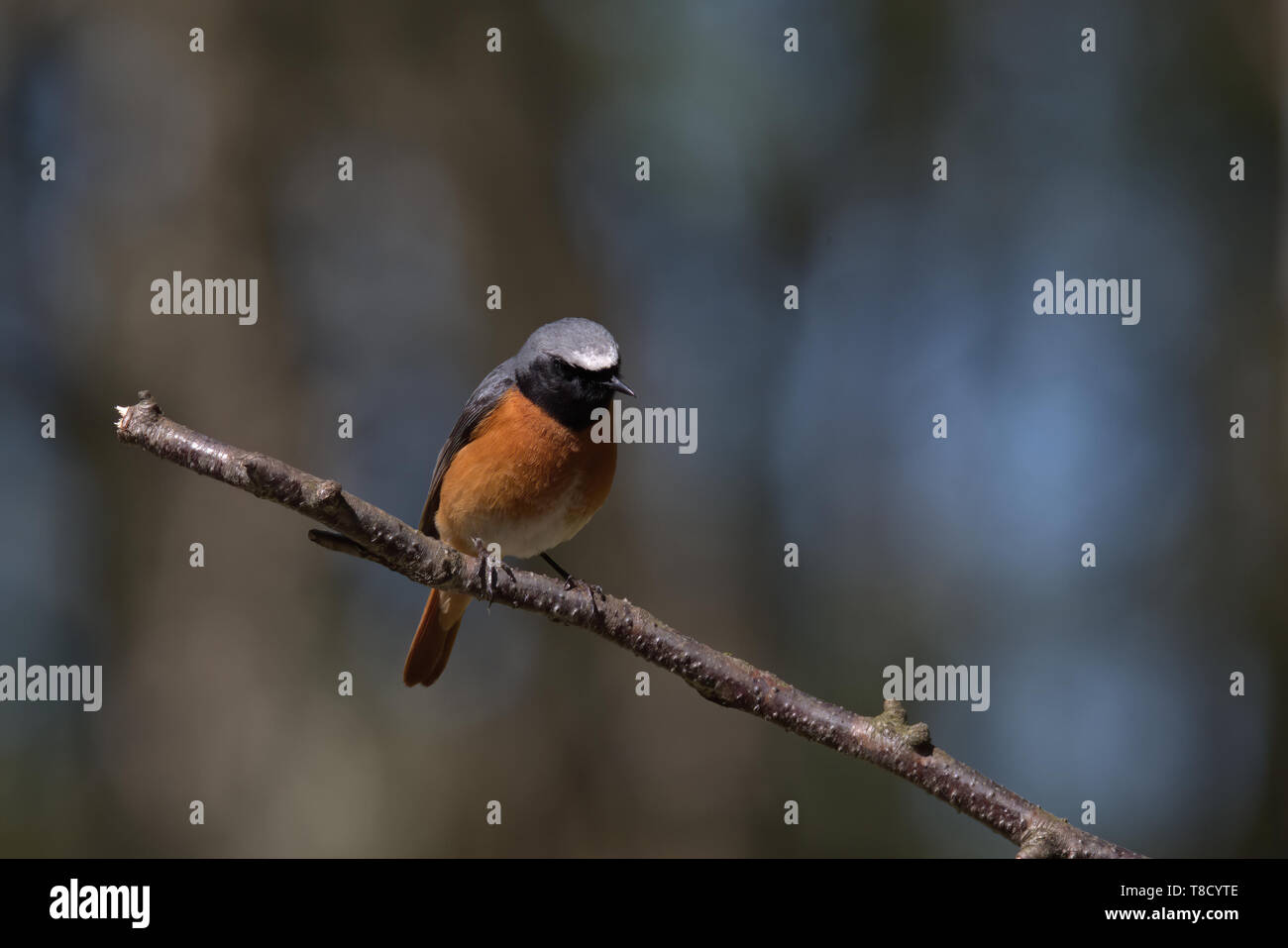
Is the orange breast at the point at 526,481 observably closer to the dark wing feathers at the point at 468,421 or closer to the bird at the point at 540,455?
the bird at the point at 540,455

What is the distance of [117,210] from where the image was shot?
959 centimetres

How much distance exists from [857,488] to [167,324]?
725 cm

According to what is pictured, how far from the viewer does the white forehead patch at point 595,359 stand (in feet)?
16.5

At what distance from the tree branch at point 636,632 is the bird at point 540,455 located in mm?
1389

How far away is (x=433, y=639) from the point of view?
19.8 ft

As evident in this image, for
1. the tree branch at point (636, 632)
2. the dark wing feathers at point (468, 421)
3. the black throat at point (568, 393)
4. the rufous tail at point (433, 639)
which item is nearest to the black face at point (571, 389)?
the black throat at point (568, 393)

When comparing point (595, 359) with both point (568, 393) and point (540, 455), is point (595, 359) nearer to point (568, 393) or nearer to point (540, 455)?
point (568, 393)

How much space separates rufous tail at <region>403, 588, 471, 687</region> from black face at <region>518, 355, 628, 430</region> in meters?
1.34

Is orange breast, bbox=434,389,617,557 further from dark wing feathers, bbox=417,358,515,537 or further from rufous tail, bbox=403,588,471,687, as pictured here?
rufous tail, bbox=403,588,471,687

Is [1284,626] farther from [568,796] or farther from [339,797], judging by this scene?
[339,797]

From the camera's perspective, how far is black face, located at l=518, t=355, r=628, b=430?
5.07 metres

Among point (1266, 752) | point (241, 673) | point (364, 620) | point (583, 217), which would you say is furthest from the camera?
point (583, 217)

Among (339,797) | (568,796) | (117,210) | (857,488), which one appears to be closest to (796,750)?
(568,796)

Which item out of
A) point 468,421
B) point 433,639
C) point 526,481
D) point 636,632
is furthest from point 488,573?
point 433,639
